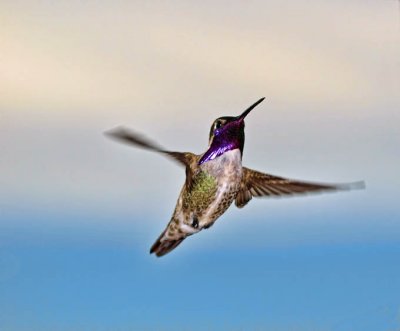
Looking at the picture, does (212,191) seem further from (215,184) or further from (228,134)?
(228,134)

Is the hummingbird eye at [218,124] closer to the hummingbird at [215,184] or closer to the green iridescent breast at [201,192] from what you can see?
the hummingbird at [215,184]

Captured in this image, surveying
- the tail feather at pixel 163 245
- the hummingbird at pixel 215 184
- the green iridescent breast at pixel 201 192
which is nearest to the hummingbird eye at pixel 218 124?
the hummingbird at pixel 215 184

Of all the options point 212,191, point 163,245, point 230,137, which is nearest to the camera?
point 230,137

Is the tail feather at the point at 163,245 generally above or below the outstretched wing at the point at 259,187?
below

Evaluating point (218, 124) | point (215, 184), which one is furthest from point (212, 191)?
point (218, 124)

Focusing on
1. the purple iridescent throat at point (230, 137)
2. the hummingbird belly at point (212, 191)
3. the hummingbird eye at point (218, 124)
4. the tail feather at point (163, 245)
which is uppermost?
the hummingbird eye at point (218, 124)

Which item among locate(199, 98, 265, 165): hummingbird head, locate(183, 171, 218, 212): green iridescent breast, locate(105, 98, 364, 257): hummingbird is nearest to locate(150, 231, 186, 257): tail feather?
locate(105, 98, 364, 257): hummingbird

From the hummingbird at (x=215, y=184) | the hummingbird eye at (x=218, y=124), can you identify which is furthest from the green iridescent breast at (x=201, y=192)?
the hummingbird eye at (x=218, y=124)

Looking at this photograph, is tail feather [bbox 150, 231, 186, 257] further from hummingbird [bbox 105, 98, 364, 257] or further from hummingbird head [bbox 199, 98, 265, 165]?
hummingbird head [bbox 199, 98, 265, 165]

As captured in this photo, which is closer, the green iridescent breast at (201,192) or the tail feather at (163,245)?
the green iridescent breast at (201,192)
